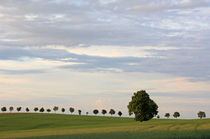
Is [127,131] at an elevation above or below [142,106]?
below

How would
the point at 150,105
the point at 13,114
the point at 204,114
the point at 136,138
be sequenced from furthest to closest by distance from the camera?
the point at 204,114, the point at 13,114, the point at 150,105, the point at 136,138

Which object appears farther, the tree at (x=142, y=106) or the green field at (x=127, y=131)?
the tree at (x=142, y=106)

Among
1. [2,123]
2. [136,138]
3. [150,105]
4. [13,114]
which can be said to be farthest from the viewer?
[13,114]

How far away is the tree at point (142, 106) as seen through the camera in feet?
286

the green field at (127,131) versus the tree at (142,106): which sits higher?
the tree at (142,106)

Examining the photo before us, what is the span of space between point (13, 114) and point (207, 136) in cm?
13119

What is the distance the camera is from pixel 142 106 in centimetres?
8700

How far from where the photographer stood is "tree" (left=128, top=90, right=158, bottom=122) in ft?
286

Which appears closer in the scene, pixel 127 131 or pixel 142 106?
pixel 127 131

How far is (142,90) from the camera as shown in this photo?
3514 inches

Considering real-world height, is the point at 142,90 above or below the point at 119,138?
above

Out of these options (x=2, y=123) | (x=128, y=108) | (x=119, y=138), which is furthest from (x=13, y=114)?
(x=119, y=138)

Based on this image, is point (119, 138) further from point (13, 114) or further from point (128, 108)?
point (13, 114)

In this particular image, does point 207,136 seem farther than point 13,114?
No
